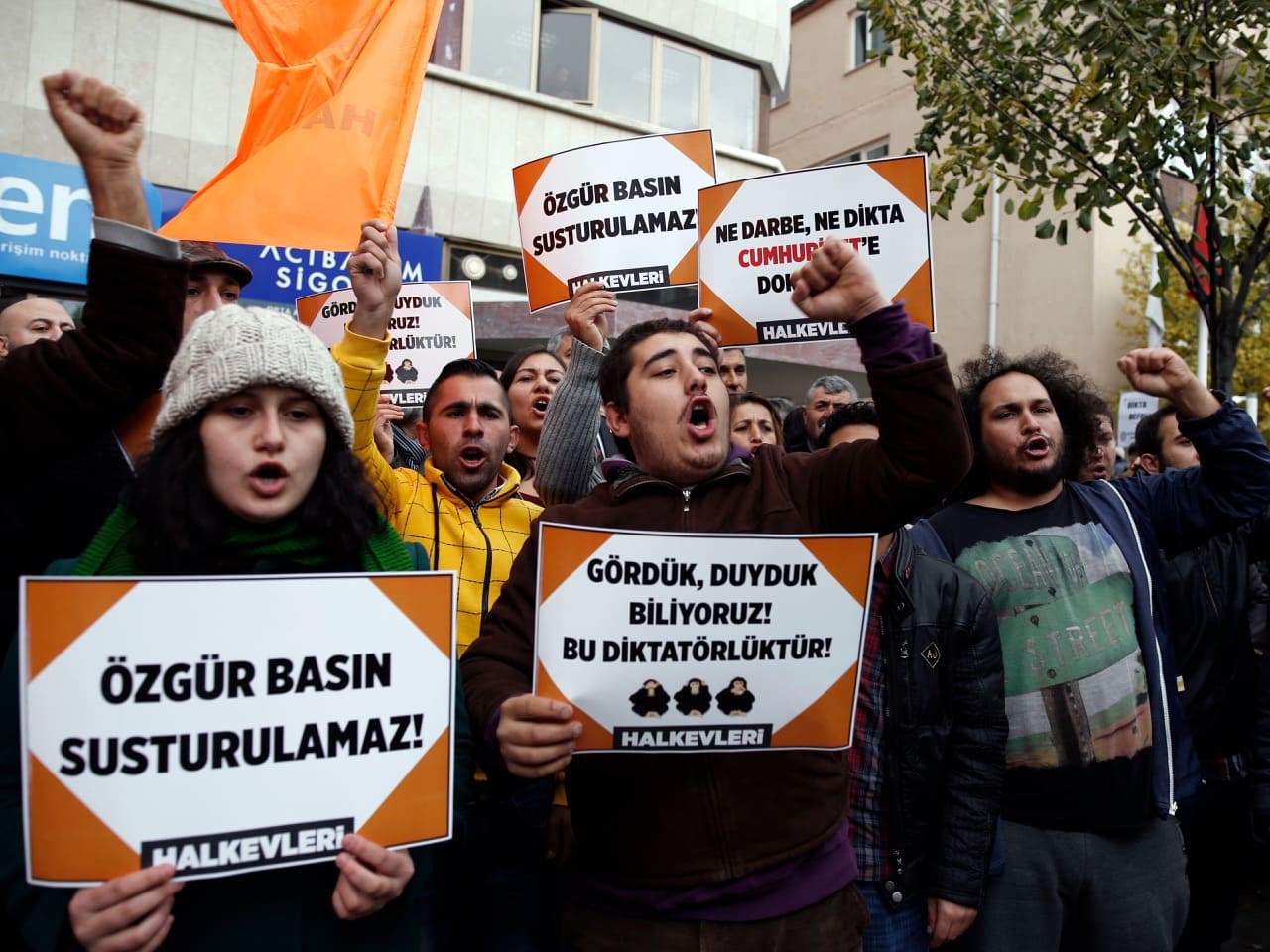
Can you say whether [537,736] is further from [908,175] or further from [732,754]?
[908,175]

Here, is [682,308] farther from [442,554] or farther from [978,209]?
[442,554]

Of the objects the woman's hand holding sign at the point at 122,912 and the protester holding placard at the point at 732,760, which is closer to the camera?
the woman's hand holding sign at the point at 122,912

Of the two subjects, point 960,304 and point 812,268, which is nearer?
point 812,268

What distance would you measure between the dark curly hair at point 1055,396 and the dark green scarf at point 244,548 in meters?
2.20

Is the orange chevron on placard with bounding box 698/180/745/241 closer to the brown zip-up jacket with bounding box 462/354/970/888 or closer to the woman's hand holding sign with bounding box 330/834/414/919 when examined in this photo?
the brown zip-up jacket with bounding box 462/354/970/888

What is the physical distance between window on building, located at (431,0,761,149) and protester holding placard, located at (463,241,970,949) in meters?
10.1

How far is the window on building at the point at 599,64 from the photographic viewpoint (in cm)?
1170

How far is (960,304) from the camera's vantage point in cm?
1986

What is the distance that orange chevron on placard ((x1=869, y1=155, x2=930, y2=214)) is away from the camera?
132 inches

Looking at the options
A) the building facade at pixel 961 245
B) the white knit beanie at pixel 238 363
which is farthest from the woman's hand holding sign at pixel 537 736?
the building facade at pixel 961 245

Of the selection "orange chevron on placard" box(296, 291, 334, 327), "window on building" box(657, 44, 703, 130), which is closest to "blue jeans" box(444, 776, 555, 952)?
"orange chevron on placard" box(296, 291, 334, 327)

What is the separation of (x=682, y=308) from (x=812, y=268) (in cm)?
1059

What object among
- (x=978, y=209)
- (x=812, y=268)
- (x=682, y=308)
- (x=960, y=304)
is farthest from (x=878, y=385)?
(x=960, y=304)

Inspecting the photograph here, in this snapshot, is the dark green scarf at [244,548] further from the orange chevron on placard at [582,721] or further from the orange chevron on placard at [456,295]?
the orange chevron on placard at [456,295]
